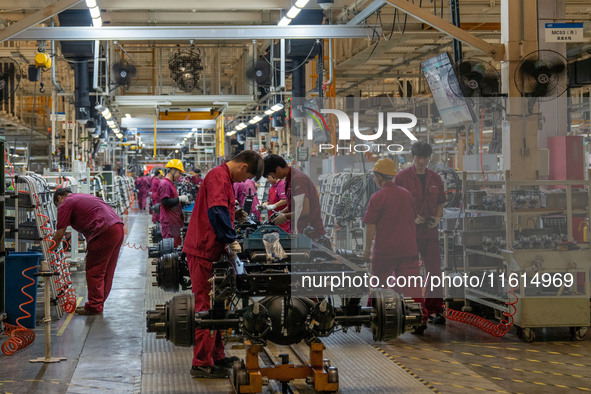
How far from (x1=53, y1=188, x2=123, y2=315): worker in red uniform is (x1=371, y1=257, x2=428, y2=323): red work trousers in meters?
3.00

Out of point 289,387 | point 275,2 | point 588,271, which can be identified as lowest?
point 289,387

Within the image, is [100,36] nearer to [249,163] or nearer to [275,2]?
[275,2]

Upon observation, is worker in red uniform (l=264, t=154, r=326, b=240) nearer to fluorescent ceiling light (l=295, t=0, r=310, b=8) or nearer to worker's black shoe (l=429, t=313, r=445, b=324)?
worker's black shoe (l=429, t=313, r=445, b=324)

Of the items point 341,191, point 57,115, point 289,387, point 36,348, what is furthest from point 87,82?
point 289,387

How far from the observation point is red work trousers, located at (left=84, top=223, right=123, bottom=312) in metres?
7.86

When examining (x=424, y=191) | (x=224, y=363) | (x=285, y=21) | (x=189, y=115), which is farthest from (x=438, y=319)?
(x=189, y=115)

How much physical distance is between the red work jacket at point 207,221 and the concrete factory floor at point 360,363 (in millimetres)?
952

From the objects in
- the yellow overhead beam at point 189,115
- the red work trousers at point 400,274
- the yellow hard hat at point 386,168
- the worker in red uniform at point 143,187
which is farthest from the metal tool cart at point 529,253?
the worker in red uniform at point 143,187

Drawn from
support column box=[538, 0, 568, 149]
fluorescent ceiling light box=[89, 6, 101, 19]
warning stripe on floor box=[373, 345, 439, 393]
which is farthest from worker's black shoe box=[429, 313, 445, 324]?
fluorescent ceiling light box=[89, 6, 101, 19]

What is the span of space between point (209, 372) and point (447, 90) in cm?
436

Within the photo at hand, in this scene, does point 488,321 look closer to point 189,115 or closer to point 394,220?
point 394,220

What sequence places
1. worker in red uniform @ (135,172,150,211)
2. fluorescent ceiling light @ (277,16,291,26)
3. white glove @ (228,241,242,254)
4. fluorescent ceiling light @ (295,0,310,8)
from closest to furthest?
white glove @ (228,241,242,254), fluorescent ceiling light @ (295,0,310,8), fluorescent ceiling light @ (277,16,291,26), worker in red uniform @ (135,172,150,211)

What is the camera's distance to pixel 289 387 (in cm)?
505

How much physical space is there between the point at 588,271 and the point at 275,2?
6483mm
